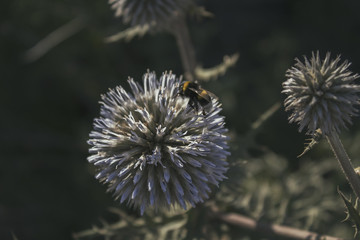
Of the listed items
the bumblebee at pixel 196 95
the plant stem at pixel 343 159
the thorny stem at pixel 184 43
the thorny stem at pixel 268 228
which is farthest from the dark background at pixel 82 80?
the plant stem at pixel 343 159

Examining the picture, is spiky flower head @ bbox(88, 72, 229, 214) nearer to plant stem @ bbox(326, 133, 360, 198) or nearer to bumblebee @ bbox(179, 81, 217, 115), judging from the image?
bumblebee @ bbox(179, 81, 217, 115)

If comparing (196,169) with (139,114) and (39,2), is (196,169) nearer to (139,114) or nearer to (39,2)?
(139,114)

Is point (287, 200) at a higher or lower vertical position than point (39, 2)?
lower

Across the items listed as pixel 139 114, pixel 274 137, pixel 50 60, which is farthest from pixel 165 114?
pixel 50 60

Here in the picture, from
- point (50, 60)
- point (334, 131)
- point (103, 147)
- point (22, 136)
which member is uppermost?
point (50, 60)

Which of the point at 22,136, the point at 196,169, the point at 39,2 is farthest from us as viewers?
the point at 22,136
